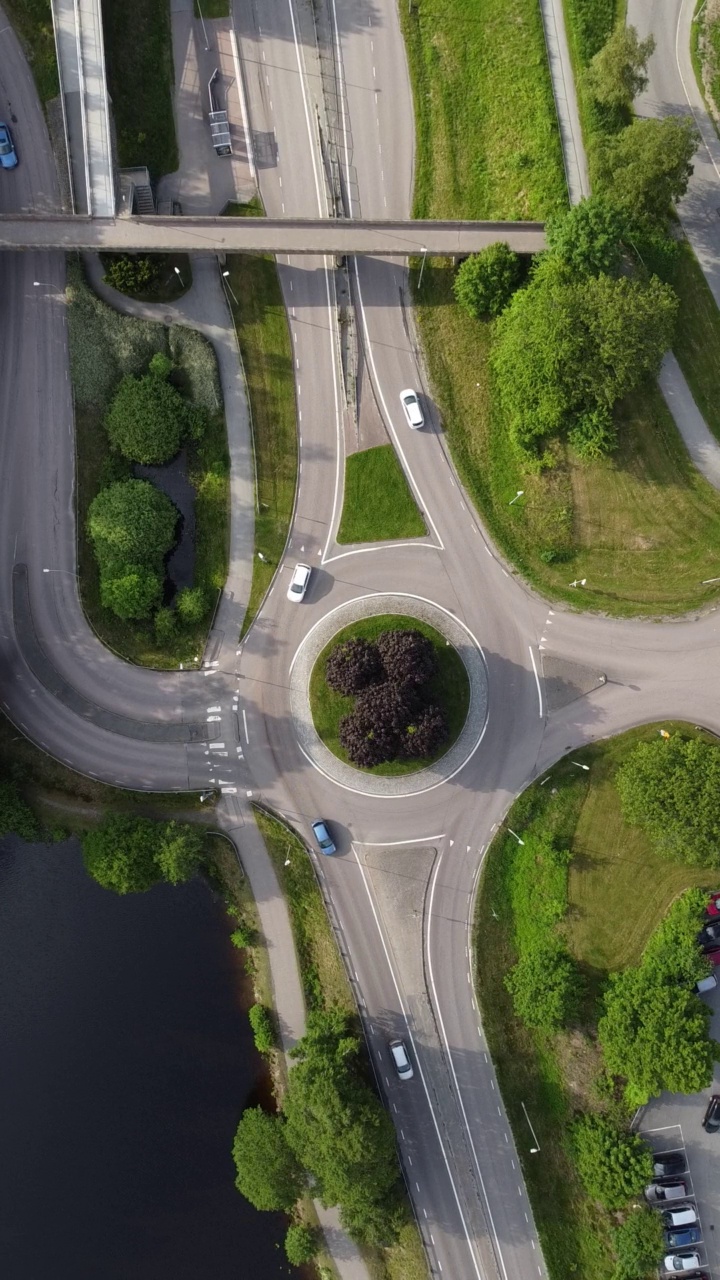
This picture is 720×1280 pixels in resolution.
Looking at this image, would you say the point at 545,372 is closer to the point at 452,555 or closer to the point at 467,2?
the point at 452,555

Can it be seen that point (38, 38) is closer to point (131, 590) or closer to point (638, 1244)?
point (131, 590)

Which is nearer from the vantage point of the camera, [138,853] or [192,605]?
[138,853]

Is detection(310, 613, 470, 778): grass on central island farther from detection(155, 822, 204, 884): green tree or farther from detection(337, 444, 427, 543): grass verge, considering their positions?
detection(155, 822, 204, 884): green tree

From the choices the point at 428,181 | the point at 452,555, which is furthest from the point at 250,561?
the point at 428,181

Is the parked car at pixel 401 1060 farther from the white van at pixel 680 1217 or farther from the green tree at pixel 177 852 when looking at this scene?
the white van at pixel 680 1217

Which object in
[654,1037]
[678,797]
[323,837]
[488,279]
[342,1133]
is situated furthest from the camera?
[323,837]

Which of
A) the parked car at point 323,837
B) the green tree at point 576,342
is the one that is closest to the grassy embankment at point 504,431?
the green tree at point 576,342

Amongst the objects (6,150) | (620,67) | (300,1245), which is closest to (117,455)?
(6,150)
